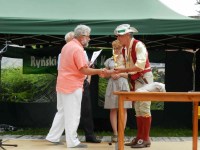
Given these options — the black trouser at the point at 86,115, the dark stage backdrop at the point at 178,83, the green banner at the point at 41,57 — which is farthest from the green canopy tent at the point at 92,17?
the dark stage backdrop at the point at 178,83

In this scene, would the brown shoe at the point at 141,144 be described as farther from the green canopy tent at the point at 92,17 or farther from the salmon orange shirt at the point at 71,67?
the green canopy tent at the point at 92,17

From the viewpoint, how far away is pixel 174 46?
9844 mm

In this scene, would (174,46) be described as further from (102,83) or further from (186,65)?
(102,83)

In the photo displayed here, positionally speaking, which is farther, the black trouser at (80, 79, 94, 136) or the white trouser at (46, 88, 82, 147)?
the black trouser at (80, 79, 94, 136)

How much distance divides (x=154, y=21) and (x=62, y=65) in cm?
166

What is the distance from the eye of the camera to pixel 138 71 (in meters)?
6.08

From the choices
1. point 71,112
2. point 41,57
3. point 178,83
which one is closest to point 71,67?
point 71,112

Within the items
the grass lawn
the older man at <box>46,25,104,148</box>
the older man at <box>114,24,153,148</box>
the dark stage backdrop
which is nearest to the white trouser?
the older man at <box>46,25,104,148</box>

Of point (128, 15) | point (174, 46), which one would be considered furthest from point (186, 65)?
point (128, 15)

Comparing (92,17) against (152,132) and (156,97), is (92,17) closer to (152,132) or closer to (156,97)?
(156,97)

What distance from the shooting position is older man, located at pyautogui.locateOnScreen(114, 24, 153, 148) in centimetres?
616

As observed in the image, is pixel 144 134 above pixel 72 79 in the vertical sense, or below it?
below

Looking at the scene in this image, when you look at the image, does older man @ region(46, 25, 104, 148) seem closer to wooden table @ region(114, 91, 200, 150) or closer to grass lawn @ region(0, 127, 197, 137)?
wooden table @ region(114, 91, 200, 150)

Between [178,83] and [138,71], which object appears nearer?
[138,71]
